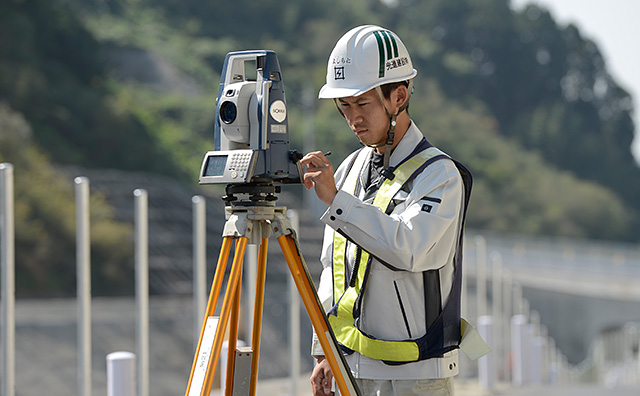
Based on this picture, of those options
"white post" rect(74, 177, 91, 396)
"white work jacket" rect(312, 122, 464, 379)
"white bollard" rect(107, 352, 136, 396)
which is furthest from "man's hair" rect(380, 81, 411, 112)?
"white post" rect(74, 177, 91, 396)

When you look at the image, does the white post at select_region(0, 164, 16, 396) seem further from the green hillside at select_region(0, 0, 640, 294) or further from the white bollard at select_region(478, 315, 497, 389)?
the green hillside at select_region(0, 0, 640, 294)

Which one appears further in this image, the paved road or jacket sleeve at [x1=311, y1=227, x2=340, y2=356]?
the paved road

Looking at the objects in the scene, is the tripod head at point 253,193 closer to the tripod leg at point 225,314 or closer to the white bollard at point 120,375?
the tripod leg at point 225,314

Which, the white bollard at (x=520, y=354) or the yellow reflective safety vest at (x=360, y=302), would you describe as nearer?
the yellow reflective safety vest at (x=360, y=302)

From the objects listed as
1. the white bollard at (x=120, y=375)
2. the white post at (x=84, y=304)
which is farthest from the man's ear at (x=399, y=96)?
the white post at (x=84, y=304)

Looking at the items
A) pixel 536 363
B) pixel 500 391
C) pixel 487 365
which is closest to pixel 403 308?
pixel 487 365

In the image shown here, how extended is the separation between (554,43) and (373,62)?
78758mm

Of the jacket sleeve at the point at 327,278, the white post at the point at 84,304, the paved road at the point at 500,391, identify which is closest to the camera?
the jacket sleeve at the point at 327,278

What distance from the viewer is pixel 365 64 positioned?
290cm

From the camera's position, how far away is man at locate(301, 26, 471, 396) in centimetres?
279

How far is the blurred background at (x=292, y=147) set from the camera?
2222 centimetres

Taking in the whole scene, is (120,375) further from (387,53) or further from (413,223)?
(387,53)

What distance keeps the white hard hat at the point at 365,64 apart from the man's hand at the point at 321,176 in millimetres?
193

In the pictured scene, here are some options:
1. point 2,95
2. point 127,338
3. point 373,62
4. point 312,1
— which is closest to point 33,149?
point 2,95
